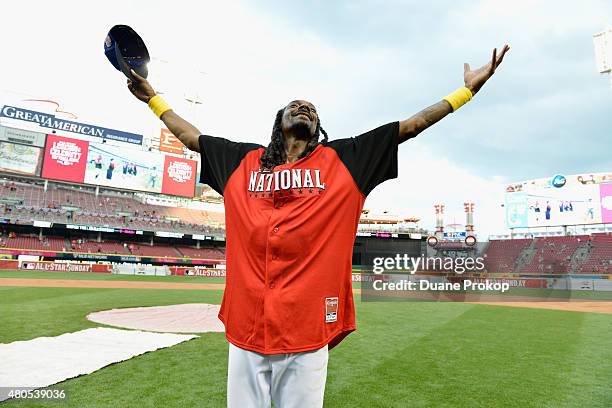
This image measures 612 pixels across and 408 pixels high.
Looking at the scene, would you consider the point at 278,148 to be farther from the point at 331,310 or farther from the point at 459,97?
the point at 459,97

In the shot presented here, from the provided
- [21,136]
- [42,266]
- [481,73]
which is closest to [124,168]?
[21,136]

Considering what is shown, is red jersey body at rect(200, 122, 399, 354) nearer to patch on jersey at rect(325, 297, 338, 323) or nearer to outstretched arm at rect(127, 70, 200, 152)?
patch on jersey at rect(325, 297, 338, 323)

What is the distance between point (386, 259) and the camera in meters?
28.7

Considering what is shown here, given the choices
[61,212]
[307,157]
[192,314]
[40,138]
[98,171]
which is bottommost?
[192,314]

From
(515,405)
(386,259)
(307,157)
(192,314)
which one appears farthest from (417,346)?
(386,259)

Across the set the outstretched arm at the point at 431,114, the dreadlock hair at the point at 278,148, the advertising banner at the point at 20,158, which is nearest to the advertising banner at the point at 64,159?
the advertising banner at the point at 20,158

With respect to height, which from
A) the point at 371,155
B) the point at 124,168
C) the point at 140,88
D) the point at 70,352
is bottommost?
the point at 70,352

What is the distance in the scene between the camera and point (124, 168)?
4481cm

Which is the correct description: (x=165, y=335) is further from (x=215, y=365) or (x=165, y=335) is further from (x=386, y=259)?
(x=386, y=259)

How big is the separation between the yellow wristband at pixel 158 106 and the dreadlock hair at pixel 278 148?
30.4 inches

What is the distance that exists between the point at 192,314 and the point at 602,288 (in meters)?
27.4

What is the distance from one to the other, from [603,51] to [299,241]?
116ft

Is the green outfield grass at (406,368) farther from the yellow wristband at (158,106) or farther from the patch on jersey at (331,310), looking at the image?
the yellow wristband at (158,106)
